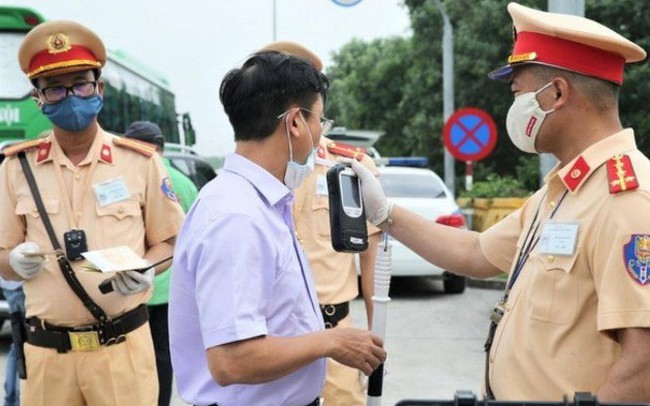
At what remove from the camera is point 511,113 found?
2.67 meters

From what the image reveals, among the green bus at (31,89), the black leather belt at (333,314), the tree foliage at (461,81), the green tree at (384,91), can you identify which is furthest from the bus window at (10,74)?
the green tree at (384,91)

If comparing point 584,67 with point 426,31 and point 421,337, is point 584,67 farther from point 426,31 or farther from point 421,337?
point 426,31

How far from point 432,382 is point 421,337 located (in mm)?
1830

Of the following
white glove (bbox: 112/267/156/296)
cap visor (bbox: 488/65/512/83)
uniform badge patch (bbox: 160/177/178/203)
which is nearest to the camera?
cap visor (bbox: 488/65/512/83)

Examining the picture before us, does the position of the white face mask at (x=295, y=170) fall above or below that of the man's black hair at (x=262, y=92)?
below

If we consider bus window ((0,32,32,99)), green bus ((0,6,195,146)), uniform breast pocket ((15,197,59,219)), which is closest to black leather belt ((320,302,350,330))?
uniform breast pocket ((15,197,59,219))

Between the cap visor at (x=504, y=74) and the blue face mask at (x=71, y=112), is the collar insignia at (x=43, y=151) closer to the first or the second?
the blue face mask at (x=71, y=112)

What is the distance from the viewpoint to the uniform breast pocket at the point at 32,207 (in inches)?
131

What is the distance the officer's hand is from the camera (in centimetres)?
293

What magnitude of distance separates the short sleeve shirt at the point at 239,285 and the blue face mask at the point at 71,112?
4.50 ft

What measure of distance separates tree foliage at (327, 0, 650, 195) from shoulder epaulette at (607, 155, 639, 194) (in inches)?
689

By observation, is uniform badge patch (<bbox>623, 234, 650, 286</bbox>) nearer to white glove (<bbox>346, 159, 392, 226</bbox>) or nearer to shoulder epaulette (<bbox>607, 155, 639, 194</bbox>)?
shoulder epaulette (<bbox>607, 155, 639, 194</bbox>)

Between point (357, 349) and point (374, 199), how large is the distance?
3.08 feet

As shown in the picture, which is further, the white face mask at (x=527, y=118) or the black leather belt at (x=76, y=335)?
the black leather belt at (x=76, y=335)
